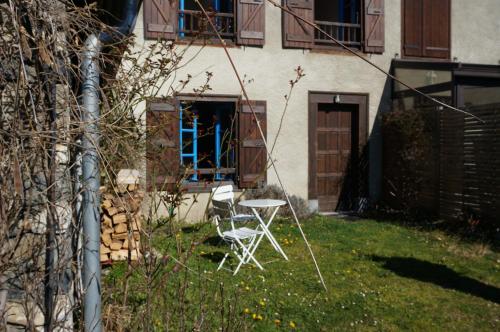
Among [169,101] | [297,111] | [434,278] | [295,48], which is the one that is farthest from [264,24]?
[169,101]

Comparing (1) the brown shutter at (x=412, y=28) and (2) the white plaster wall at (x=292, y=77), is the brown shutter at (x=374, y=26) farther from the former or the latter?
(1) the brown shutter at (x=412, y=28)

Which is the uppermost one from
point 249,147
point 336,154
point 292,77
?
point 292,77

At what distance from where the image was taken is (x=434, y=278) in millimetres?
5418

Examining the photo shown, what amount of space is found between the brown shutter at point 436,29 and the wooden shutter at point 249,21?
384 centimetres

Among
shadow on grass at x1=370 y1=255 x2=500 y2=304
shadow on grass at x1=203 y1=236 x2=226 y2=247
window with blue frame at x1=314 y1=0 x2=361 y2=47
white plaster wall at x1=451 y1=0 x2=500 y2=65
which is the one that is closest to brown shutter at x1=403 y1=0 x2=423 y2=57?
white plaster wall at x1=451 y1=0 x2=500 y2=65

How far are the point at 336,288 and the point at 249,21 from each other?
6050 millimetres

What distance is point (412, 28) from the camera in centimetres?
1070

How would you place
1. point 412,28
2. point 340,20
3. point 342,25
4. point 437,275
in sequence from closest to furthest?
1. point 437,275
2. point 342,25
3. point 412,28
4. point 340,20

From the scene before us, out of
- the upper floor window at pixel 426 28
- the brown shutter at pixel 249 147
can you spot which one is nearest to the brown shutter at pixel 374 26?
the upper floor window at pixel 426 28

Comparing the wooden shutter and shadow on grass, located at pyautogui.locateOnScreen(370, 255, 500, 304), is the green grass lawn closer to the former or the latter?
shadow on grass, located at pyautogui.locateOnScreen(370, 255, 500, 304)

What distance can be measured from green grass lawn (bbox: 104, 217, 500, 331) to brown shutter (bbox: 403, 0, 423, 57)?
15.8ft

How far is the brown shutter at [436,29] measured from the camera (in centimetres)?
1081

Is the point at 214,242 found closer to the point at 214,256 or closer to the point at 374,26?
the point at 214,256

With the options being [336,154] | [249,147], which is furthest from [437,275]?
[336,154]
